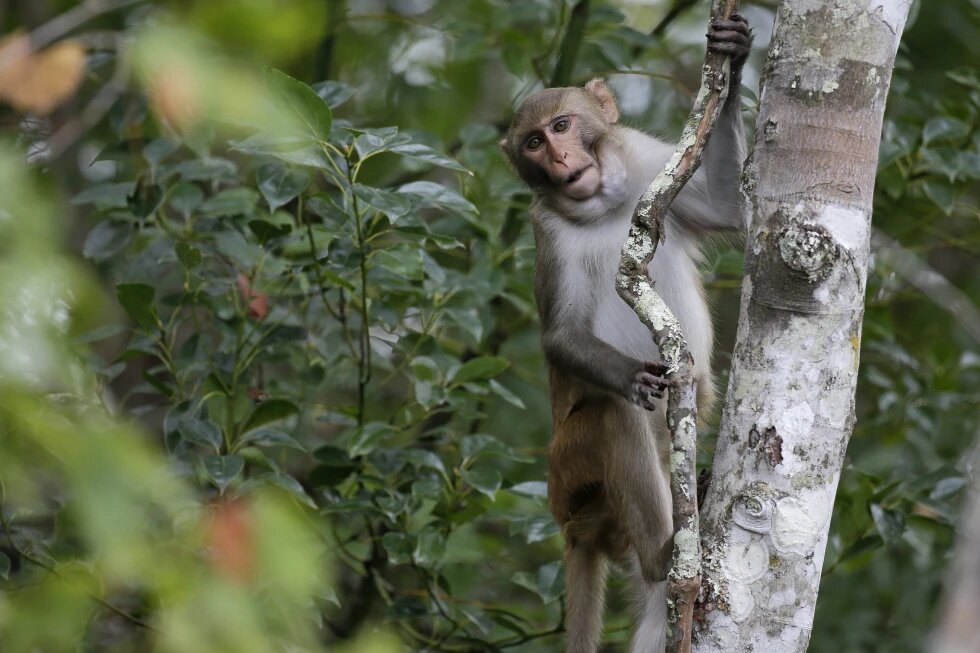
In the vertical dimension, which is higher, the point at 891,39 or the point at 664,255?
the point at 891,39

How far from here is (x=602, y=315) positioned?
16.8 feet

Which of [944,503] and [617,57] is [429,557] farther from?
[617,57]

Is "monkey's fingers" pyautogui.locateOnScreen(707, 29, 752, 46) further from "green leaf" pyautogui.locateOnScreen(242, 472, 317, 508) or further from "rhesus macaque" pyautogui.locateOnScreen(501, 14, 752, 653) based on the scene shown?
"green leaf" pyautogui.locateOnScreen(242, 472, 317, 508)

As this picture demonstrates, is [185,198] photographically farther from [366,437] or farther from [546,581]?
[546,581]

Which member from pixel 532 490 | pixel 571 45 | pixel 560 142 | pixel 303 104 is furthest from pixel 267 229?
pixel 571 45

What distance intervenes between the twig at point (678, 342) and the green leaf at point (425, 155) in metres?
Answer: 1.12

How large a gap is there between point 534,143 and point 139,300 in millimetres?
1823

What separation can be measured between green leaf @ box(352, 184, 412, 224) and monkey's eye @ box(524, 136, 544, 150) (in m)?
0.87

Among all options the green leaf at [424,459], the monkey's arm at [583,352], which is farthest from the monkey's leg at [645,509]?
the green leaf at [424,459]

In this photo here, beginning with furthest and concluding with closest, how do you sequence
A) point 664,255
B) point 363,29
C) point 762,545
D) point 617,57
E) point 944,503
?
point 363,29 < point 617,57 < point 944,503 < point 664,255 < point 762,545

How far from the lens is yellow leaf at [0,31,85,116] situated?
2248mm

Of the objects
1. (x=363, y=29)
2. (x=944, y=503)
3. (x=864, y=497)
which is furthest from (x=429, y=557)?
(x=363, y=29)

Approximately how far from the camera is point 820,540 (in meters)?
3.16

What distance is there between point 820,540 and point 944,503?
2484 mm
